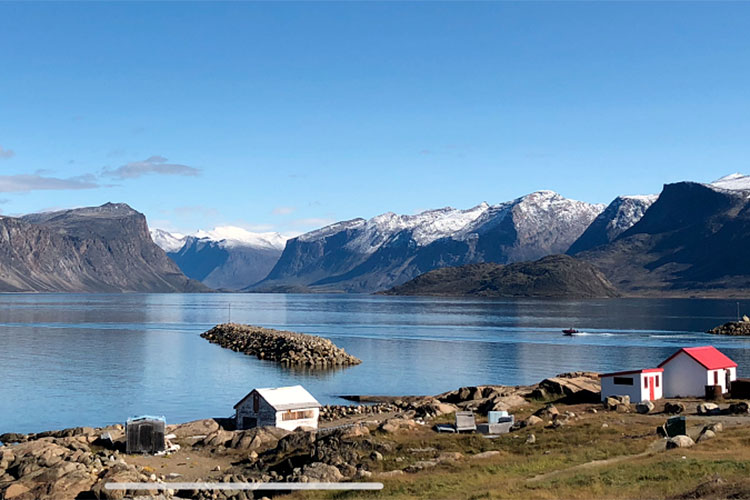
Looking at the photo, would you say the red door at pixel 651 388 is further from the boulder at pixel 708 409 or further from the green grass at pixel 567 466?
the green grass at pixel 567 466

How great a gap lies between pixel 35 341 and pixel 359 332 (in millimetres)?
61607

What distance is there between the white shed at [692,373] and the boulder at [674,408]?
27.4 feet

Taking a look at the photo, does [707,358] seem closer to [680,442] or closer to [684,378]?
[684,378]

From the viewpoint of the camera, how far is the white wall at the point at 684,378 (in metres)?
64.4

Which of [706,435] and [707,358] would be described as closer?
[706,435]

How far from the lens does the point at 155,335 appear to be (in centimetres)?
16075

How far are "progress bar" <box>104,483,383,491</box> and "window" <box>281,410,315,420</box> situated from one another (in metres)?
16.6

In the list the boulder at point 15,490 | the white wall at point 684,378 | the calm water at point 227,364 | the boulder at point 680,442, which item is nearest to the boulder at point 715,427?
the boulder at point 680,442

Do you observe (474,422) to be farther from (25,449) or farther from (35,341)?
(35,341)

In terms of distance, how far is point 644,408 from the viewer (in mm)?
56500

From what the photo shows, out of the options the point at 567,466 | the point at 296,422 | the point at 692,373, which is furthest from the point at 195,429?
the point at 692,373

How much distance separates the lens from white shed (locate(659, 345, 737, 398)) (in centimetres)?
6431

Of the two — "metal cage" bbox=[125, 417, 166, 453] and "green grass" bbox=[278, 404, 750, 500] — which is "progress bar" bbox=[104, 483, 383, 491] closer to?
"green grass" bbox=[278, 404, 750, 500]

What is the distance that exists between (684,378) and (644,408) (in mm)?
10260
